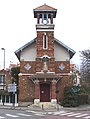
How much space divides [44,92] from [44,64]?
390 cm

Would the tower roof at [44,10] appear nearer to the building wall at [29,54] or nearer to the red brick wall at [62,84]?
the building wall at [29,54]

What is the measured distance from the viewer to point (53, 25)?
49.7 metres

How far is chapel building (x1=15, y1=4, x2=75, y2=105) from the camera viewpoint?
4909 centimetres

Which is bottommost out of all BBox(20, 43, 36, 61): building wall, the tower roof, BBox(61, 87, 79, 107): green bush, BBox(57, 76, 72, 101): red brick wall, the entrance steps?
the entrance steps

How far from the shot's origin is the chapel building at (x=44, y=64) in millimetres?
49094

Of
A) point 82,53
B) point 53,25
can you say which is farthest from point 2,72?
point 53,25

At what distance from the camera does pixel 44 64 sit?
163ft

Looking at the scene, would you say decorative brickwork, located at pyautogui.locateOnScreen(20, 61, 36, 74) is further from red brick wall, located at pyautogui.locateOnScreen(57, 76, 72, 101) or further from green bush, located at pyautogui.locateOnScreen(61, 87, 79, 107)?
green bush, located at pyautogui.locateOnScreen(61, 87, 79, 107)

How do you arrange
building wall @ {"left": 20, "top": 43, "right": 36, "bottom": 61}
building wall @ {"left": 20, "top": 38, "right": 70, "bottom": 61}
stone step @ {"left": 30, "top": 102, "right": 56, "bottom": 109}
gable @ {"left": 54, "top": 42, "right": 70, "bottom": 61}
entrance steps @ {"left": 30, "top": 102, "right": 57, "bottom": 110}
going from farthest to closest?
gable @ {"left": 54, "top": 42, "right": 70, "bottom": 61}
building wall @ {"left": 20, "top": 43, "right": 36, "bottom": 61}
building wall @ {"left": 20, "top": 38, "right": 70, "bottom": 61}
stone step @ {"left": 30, "top": 102, "right": 56, "bottom": 109}
entrance steps @ {"left": 30, "top": 102, "right": 57, "bottom": 110}

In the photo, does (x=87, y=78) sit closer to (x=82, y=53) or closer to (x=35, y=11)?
(x=82, y=53)

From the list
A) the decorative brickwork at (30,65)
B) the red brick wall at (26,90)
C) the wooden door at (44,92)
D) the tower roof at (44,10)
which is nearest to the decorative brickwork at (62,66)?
the wooden door at (44,92)

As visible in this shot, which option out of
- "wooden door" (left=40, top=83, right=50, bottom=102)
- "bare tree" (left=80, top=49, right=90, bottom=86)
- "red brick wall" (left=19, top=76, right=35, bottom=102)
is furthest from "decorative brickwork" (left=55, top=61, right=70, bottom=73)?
"bare tree" (left=80, top=49, right=90, bottom=86)

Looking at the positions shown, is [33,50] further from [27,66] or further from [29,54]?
[27,66]

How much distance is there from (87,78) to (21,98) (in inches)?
1040
